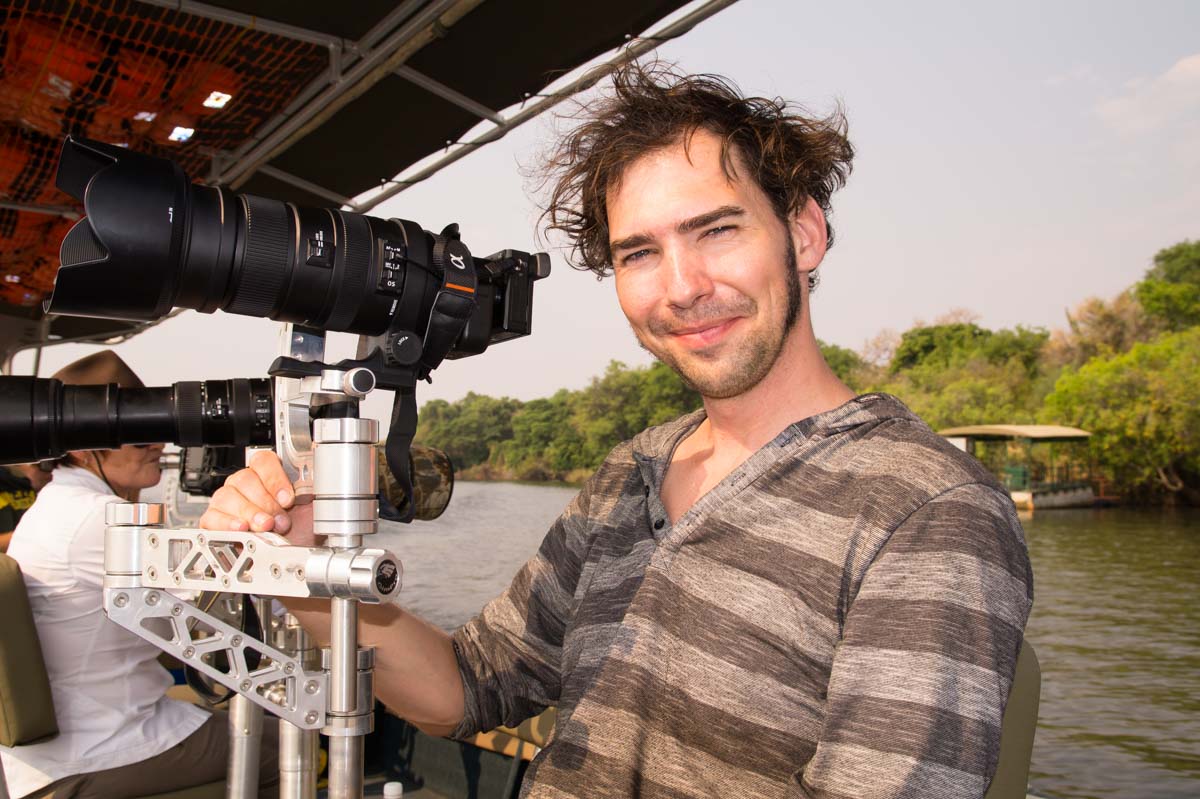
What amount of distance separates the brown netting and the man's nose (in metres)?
2.72

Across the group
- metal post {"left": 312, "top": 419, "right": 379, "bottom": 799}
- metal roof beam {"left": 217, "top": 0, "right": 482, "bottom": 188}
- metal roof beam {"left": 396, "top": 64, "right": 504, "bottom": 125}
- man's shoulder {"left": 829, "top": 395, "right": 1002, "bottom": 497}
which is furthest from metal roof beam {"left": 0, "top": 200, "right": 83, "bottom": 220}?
man's shoulder {"left": 829, "top": 395, "right": 1002, "bottom": 497}

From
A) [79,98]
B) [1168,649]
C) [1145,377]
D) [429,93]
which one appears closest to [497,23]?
[429,93]

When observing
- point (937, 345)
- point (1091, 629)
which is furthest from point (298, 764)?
point (937, 345)

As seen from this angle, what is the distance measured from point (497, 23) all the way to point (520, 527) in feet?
44.1

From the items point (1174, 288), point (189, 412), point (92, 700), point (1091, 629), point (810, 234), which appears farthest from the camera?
point (1174, 288)

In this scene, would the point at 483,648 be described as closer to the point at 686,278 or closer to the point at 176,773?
the point at 686,278

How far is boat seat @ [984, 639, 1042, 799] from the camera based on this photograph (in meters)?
1.04

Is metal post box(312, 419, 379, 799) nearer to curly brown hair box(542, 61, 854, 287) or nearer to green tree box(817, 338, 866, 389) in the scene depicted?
curly brown hair box(542, 61, 854, 287)

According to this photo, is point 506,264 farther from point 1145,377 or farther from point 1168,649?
point 1145,377

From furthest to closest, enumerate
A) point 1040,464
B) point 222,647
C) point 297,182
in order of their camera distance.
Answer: point 1040,464, point 297,182, point 222,647

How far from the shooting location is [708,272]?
116 cm

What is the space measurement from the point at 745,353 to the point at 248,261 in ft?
1.94

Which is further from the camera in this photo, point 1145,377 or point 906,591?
point 1145,377

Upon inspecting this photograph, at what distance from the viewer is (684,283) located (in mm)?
1149
